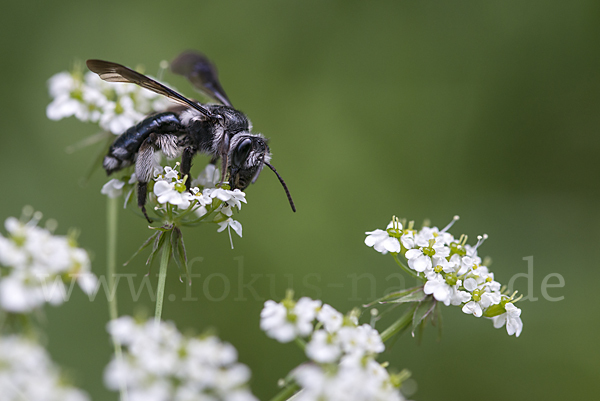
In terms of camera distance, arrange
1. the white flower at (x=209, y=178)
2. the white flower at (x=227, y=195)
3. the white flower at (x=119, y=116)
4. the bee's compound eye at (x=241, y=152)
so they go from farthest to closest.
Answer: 1. the white flower at (x=119, y=116)
2. the white flower at (x=209, y=178)
3. the bee's compound eye at (x=241, y=152)
4. the white flower at (x=227, y=195)

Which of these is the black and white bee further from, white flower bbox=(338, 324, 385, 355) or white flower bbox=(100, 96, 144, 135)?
white flower bbox=(338, 324, 385, 355)

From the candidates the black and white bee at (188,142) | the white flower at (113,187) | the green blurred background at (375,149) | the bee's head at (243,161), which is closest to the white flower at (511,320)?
the black and white bee at (188,142)

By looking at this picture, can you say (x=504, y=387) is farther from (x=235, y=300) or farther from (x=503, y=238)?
(x=235, y=300)

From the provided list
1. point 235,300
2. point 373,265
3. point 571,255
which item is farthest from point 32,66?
point 571,255

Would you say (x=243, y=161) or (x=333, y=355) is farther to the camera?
(x=243, y=161)

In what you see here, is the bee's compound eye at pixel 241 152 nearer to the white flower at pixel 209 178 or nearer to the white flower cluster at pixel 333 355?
the white flower at pixel 209 178

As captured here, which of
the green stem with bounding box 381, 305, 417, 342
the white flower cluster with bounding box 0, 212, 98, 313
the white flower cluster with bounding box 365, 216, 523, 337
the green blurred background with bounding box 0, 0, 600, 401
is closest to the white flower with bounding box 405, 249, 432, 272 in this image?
the white flower cluster with bounding box 365, 216, 523, 337

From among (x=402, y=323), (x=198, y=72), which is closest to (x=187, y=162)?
(x=198, y=72)

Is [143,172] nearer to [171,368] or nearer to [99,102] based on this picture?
[99,102]
